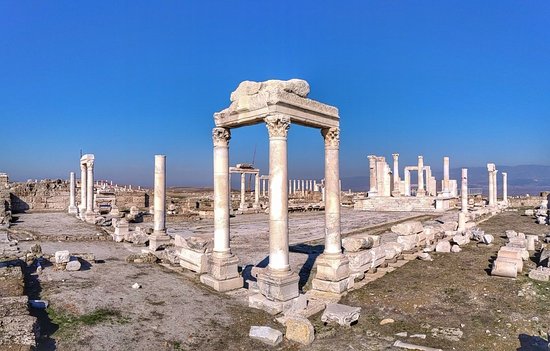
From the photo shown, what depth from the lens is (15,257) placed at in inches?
491

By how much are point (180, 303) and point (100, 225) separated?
17.4 m

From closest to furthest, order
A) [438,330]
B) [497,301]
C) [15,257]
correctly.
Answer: [438,330] < [497,301] < [15,257]

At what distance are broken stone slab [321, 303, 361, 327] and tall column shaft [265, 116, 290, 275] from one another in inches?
49.8

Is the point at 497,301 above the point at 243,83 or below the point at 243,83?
below

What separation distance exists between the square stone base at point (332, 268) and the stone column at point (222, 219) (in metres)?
2.04

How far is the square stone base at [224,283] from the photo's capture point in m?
9.25

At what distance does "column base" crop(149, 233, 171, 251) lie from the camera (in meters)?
14.6

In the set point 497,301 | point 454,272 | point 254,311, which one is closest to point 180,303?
point 254,311

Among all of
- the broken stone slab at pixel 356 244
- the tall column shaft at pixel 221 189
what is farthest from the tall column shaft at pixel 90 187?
the broken stone slab at pixel 356 244

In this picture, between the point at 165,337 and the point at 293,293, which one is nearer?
the point at 165,337

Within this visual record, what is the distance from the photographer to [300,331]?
644cm

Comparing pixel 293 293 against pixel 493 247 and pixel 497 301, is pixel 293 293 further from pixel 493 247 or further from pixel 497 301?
pixel 493 247

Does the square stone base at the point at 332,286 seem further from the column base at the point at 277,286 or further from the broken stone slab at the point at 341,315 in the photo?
the broken stone slab at the point at 341,315

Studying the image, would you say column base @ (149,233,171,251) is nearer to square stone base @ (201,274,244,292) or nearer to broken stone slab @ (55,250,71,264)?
broken stone slab @ (55,250,71,264)
